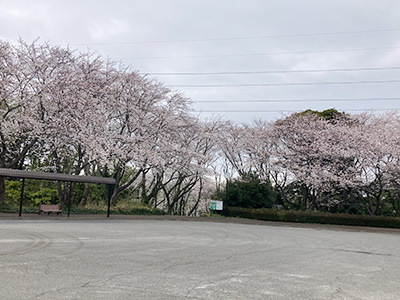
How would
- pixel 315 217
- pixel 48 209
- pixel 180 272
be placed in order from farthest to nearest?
pixel 315 217
pixel 48 209
pixel 180 272

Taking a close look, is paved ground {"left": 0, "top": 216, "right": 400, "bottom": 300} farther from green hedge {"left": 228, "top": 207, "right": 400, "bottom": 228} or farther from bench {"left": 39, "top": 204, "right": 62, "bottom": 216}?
green hedge {"left": 228, "top": 207, "right": 400, "bottom": 228}

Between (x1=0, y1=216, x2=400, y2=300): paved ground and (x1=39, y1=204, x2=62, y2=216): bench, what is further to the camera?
(x1=39, y1=204, x2=62, y2=216): bench

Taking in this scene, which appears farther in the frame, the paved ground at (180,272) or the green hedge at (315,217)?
the green hedge at (315,217)

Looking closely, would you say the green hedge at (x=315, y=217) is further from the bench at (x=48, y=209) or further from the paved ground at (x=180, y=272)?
the paved ground at (x=180, y=272)

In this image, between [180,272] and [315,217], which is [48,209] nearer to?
[180,272]

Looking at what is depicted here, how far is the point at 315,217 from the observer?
2672 centimetres

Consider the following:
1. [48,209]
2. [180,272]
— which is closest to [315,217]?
[48,209]

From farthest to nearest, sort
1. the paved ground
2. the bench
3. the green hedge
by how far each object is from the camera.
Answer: the green hedge
the bench
the paved ground

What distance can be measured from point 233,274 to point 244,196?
2456 cm

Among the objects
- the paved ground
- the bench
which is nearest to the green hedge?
the bench

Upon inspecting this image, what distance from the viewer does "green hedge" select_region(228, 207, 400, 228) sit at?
25.2 metres

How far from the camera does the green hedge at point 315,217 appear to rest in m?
25.2

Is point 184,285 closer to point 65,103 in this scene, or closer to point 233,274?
point 233,274

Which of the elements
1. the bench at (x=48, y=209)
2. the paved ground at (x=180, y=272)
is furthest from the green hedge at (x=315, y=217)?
the paved ground at (x=180, y=272)
